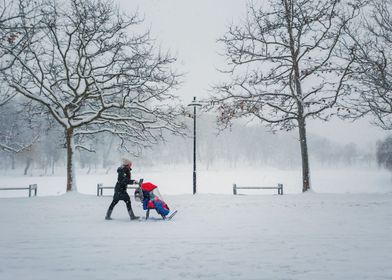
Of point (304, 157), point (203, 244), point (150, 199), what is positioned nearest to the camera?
point (203, 244)

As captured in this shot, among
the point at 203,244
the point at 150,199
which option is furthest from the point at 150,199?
the point at 203,244

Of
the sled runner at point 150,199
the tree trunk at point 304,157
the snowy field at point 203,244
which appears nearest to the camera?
the snowy field at point 203,244

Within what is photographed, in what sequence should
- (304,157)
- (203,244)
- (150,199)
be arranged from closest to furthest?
(203,244) → (150,199) → (304,157)

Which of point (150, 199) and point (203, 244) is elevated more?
point (150, 199)

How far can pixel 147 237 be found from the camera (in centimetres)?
699

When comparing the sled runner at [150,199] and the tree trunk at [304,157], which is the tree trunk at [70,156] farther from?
the tree trunk at [304,157]

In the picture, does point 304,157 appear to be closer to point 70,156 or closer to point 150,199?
point 150,199

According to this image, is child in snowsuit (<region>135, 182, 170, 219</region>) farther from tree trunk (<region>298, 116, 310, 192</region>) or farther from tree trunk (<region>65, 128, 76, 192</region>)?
tree trunk (<region>298, 116, 310, 192</region>)

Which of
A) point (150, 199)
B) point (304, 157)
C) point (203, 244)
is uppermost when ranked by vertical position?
point (304, 157)

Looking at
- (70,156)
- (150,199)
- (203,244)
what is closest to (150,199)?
(150,199)

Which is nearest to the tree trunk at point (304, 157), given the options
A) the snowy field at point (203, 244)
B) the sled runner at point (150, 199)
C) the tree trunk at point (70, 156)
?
the snowy field at point (203, 244)

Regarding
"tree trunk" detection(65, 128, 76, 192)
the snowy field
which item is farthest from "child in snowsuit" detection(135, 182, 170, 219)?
"tree trunk" detection(65, 128, 76, 192)

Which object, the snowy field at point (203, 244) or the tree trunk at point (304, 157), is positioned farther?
the tree trunk at point (304, 157)

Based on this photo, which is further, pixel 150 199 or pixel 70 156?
pixel 70 156
